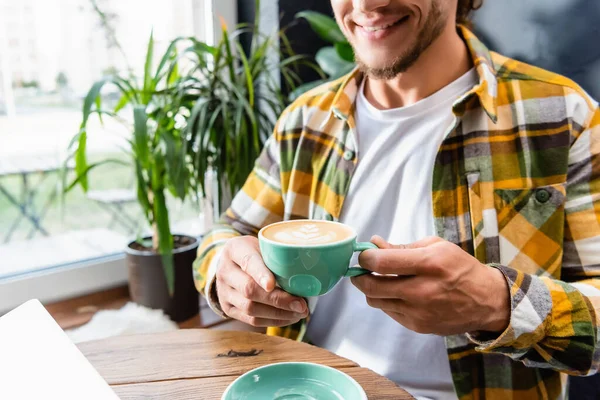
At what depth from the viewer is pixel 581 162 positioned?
3.05 ft

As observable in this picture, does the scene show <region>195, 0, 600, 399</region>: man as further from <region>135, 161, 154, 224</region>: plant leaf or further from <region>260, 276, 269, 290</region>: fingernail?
<region>135, 161, 154, 224</region>: plant leaf

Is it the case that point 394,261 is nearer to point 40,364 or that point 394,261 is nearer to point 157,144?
point 40,364

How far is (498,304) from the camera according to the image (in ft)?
2.39

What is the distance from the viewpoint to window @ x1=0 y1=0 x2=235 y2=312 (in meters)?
1.79

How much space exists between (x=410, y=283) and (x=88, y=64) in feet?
5.41

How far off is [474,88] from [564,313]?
1.40 ft

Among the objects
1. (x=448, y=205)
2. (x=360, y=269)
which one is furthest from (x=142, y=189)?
(x=360, y=269)

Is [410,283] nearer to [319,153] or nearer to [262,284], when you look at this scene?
[262,284]

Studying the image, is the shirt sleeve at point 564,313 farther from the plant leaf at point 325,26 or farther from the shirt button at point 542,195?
the plant leaf at point 325,26

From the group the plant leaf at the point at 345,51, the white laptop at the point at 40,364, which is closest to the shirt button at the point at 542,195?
the white laptop at the point at 40,364

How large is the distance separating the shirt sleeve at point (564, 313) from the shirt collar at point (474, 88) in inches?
8.7

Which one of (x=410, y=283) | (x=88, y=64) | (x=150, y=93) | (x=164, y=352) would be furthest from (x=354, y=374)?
(x=88, y=64)

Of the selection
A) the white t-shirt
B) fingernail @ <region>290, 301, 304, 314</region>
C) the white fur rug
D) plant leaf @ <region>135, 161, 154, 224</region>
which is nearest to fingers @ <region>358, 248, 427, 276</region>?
fingernail @ <region>290, 301, 304, 314</region>

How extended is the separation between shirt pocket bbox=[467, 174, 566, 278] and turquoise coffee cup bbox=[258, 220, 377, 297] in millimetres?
380
